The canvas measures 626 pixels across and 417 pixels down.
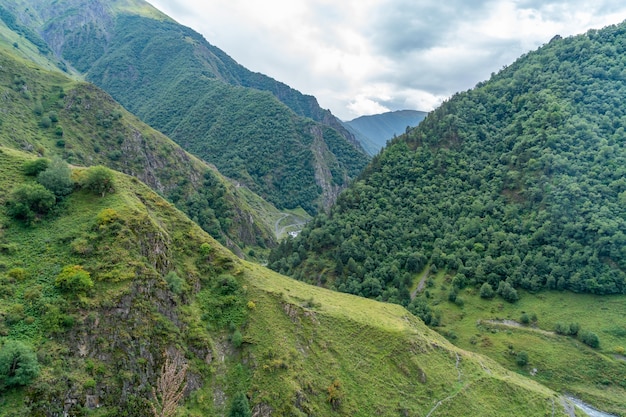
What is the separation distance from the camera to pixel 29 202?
46.8 m

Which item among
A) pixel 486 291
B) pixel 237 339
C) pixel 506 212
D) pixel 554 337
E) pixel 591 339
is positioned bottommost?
pixel 237 339

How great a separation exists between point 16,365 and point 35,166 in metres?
33.3

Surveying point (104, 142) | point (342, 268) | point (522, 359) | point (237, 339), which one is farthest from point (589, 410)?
point (104, 142)

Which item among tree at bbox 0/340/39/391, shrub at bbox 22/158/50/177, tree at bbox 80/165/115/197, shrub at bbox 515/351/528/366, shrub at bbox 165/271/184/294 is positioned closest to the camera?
tree at bbox 0/340/39/391

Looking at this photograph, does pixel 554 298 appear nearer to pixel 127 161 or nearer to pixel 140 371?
pixel 140 371

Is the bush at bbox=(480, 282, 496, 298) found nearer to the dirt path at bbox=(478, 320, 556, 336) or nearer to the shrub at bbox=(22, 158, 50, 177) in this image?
the dirt path at bbox=(478, 320, 556, 336)

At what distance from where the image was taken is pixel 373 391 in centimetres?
5272

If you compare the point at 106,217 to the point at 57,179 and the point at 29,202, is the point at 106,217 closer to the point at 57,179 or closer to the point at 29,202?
the point at 29,202

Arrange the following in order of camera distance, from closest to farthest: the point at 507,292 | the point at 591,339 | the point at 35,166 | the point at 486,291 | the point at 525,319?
the point at 35,166
the point at 591,339
the point at 525,319
the point at 507,292
the point at 486,291

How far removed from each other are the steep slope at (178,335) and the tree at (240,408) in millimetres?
650

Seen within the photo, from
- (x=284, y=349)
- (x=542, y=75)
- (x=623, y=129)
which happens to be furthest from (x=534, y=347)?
(x=542, y=75)

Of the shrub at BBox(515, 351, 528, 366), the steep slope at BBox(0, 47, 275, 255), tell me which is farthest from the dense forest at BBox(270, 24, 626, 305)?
the steep slope at BBox(0, 47, 275, 255)

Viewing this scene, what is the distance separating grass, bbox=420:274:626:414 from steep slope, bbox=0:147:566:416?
2359 centimetres

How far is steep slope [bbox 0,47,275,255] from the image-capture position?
397ft
